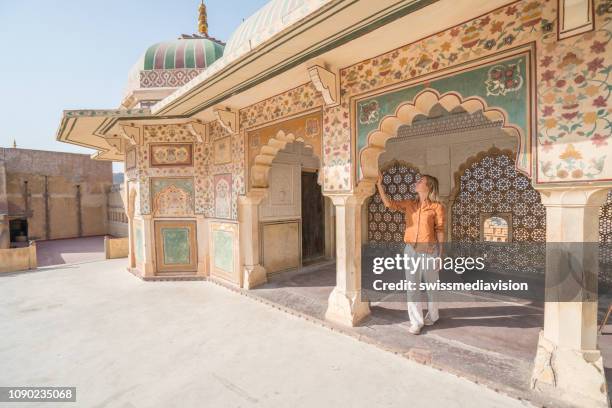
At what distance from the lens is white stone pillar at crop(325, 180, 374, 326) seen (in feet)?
12.9

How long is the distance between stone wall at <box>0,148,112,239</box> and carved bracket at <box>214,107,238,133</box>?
47.7ft

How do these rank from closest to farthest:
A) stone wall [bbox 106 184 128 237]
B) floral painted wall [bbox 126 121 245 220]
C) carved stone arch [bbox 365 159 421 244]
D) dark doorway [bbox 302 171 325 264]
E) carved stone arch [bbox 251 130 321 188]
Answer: carved stone arch [bbox 251 130 321 188], floral painted wall [bbox 126 121 245 220], carved stone arch [bbox 365 159 421 244], dark doorway [bbox 302 171 325 264], stone wall [bbox 106 184 128 237]

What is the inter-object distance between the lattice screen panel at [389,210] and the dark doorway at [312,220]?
1.20 m

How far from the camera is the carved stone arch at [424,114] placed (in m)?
2.63

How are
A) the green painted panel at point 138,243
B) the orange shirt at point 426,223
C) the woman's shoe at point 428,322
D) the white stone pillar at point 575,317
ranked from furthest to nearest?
the green painted panel at point 138,243 < the woman's shoe at point 428,322 < the orange shirt at point 426,223 < the white stone pillar at point 575,317

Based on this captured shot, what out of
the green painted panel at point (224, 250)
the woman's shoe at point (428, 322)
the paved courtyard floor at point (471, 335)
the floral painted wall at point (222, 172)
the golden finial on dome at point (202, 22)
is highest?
the golden finial on dome at point (202, 22)

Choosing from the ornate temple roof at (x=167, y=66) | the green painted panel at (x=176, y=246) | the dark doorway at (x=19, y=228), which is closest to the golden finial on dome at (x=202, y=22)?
the ornate temple roof at (x=167, y=66)

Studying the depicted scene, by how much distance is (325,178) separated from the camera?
13.4ft

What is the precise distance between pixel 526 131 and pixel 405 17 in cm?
138

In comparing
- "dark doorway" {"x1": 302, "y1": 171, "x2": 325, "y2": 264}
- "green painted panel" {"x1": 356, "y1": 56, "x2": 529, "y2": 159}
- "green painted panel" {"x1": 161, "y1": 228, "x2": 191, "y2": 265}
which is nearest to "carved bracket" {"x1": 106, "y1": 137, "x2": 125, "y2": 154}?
"green painted panel" {"x1": 161, "y1": 228, "x2": 191, "y2": 265}

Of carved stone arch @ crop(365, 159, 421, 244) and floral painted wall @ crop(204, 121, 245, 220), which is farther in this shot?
carved stone arch @ crop(365, 159, 421, 244)

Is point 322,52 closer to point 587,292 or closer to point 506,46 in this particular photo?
point 506,46

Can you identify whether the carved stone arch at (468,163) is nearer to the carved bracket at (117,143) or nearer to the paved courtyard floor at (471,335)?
the paved courtyard floor at (471,335)

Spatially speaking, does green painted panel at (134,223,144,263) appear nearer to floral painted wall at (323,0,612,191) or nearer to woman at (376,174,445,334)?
woman at (376,174,445,334)
